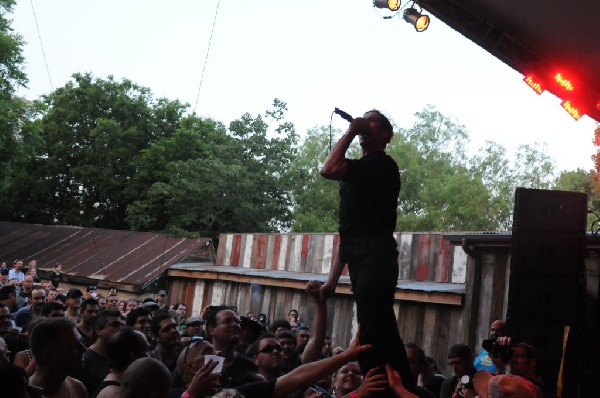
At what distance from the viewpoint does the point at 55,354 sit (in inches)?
178

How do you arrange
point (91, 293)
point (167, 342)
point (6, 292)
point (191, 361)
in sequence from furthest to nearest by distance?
point (91, 293)
point (6, 292)
point (167, 342)
point (191, 361)

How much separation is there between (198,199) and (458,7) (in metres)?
21.8

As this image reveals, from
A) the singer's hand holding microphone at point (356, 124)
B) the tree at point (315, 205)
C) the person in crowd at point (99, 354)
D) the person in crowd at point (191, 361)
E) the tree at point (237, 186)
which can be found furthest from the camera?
the tree at point (315, 205)

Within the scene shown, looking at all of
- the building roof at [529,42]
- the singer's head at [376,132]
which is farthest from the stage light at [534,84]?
the singer's head at [376,132]

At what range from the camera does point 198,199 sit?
3180 cm

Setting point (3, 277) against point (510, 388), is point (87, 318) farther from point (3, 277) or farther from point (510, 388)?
point (3, 277)

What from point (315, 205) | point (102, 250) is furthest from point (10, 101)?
point (315, 205)

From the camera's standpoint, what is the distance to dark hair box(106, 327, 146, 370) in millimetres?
4871

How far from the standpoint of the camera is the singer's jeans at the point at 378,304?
4.27 m

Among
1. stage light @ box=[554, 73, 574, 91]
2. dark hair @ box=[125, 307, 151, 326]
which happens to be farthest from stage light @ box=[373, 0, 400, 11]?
dark hair @ box=[125, 307, 151, 326]

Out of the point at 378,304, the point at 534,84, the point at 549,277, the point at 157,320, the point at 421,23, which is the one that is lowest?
the point at 157,320

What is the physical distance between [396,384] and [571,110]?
8.09 m

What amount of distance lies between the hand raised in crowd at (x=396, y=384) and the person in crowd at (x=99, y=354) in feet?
7.49

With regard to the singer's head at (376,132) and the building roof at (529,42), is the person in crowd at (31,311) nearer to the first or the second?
the singer's head at (376,132)
